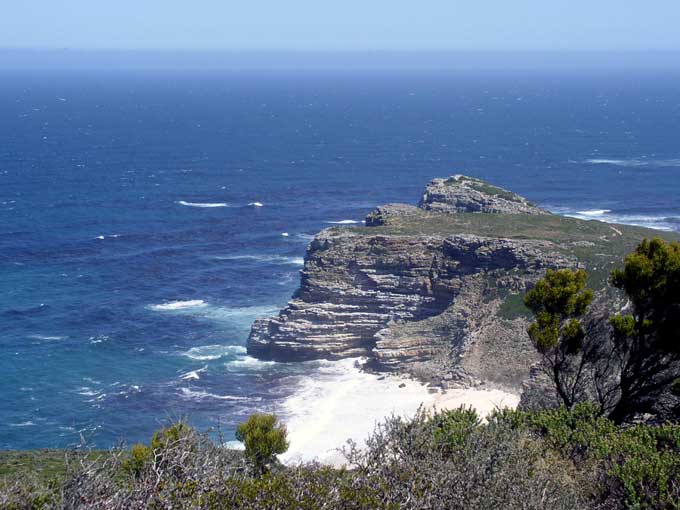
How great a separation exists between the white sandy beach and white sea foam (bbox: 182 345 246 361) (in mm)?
6699

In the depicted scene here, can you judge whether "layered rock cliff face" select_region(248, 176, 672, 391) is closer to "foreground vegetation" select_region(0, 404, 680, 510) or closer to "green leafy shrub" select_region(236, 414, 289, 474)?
"green leafy shrub" select_region(236, 414, 289, 474)

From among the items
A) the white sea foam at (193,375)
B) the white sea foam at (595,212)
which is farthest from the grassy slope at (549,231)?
the white sea foam at (595,212)

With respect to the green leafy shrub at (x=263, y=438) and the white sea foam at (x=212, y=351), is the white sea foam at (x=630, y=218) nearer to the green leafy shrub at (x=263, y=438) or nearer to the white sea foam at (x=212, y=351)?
the white sea foam at (x=212, y=351)

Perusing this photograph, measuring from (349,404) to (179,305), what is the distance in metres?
21.9

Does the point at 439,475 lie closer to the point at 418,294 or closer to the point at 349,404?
the point at 349,404

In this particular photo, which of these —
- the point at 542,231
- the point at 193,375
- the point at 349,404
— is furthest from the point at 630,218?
the point at 193,375

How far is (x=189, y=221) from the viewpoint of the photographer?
92000mm

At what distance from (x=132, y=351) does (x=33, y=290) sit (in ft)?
50.5

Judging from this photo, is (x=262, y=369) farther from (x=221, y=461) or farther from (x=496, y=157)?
(x=496, y=157)

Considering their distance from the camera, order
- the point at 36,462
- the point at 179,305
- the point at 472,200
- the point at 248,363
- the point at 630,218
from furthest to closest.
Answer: the point at 630,218, the point at 472,200, the point at 179,305, the point at 248,363, the point at 36,462

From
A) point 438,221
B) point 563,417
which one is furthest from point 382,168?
point 563,417

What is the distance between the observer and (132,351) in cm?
5769

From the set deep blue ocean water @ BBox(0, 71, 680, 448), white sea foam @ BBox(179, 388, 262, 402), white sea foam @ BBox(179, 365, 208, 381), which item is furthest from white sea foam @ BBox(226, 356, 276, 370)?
white sea foam @ BBox(179, 388, 262, 402)

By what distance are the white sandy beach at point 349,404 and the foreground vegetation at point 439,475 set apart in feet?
72.0
